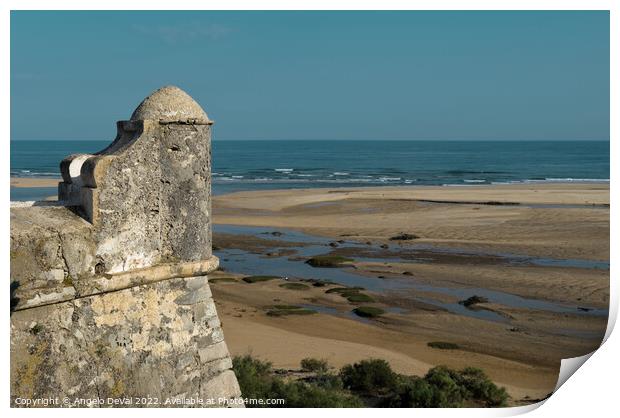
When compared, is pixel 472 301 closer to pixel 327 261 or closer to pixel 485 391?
pixel 327 261

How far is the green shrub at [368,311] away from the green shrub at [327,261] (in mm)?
5827

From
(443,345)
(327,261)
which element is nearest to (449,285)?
(327,261)

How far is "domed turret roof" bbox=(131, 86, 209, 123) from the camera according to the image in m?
5.73

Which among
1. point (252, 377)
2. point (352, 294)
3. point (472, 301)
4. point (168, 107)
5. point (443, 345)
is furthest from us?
point (352, 294)

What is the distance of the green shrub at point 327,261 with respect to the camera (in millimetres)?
23280

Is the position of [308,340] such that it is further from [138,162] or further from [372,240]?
[372,240]

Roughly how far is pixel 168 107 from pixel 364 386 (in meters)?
7.30

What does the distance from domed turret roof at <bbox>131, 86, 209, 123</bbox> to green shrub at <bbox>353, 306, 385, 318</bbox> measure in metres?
11.7

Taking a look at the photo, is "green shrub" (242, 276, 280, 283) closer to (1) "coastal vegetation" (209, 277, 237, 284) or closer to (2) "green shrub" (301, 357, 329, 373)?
(1) "coastal vegetation" (209, 277, 237, 284)

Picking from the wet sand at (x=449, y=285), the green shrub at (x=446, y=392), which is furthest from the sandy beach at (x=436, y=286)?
the green shrub at (x=446, y=392)

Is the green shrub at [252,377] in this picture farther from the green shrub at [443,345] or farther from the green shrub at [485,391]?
the green shrub at [443,345]

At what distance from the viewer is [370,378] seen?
11570mm

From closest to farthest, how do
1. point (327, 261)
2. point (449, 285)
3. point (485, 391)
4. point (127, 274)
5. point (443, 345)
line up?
point (127, 274), point (485, 391), point (443, 345), point (449, 285), point (327, 261)

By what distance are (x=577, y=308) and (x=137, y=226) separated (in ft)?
48.8
